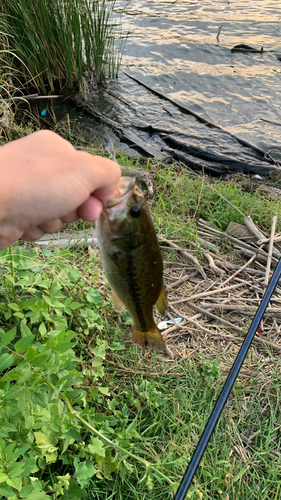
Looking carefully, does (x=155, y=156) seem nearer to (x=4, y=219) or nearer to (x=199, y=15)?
(x=4, y=219)

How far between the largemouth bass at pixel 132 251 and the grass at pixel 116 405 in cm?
39

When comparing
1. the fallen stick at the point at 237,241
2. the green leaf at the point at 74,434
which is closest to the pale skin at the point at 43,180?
the green leaf at the point at 74,434

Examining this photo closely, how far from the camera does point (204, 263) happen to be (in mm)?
3818

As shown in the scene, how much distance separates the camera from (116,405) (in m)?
2.42

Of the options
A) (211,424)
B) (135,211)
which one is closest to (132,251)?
(135,211)

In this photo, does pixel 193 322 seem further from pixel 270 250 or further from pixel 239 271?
pixel 270 250

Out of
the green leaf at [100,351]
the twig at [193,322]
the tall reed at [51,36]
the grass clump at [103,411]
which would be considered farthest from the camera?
the tall reed at [51,36]

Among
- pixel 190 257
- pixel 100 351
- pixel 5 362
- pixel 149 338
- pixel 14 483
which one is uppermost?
pixel 5 362

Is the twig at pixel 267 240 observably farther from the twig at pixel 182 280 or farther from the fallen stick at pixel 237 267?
the twig at pixel 182 280

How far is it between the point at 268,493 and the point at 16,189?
2.24 m

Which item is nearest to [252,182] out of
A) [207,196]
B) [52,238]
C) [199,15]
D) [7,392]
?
[207,196]

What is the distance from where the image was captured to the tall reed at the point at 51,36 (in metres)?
6.46

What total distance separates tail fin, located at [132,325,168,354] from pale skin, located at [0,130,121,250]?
84cm

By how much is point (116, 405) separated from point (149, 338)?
0.78 m
